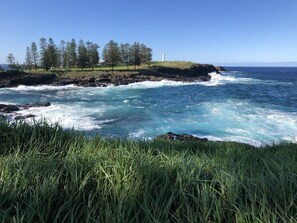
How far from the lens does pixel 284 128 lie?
879 inches

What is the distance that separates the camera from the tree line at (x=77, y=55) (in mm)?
89875

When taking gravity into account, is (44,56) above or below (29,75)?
above

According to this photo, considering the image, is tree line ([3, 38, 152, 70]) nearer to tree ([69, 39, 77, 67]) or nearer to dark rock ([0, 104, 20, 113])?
tree ([69, 39, 77, 67])

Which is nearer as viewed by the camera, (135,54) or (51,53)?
(51,53)

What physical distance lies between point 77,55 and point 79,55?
95.8 inches

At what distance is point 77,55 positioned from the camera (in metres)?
95.2

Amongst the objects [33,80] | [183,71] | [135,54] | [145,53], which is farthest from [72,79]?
[145,53]

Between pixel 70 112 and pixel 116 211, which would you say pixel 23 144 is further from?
pixel 70 112

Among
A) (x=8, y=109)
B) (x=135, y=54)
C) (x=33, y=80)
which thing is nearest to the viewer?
(x=8, y=109)

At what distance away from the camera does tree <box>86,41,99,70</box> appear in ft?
315

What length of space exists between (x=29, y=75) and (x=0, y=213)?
237ft

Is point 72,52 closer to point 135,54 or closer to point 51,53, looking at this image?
point 51,53

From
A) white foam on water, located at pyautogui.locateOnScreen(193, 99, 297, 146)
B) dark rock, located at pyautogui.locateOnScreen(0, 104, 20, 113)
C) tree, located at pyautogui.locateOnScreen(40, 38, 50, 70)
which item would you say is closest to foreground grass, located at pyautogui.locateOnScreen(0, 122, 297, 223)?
white foam on water, located at pyautogui.locateOnScreen(193, 99, 297, 146)

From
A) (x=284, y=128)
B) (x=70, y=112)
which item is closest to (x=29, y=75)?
(x=70, y=112)
